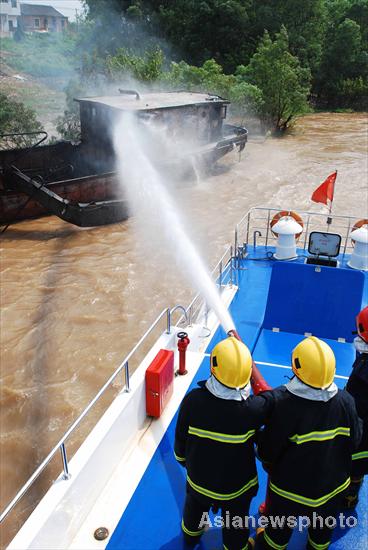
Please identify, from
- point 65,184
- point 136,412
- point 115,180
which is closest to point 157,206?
point 115,180

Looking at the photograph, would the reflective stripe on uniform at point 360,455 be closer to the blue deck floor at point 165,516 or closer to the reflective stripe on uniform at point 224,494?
the blue deck floor at point 165,516

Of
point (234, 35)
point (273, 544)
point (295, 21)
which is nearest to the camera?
point (273, 544)

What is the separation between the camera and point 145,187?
1475cm

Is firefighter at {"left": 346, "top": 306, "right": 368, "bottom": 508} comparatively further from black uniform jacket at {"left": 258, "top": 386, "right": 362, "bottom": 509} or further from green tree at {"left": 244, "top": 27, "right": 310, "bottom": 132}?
green tree at {"left": 244, "top": 27, "right": 310, "bottom": 132}

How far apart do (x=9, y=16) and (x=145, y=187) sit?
259 feet

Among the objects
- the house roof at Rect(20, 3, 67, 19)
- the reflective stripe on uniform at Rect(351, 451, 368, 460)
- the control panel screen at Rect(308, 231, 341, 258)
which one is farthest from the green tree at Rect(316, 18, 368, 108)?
the house roof at Rect(20, 3, 67, 19)

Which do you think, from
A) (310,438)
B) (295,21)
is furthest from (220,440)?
(295,21)

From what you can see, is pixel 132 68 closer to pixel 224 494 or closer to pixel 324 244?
pixel 324 244

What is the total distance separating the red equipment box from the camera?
4219 millimetres

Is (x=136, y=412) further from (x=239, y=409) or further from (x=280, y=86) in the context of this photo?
(x=280, y=86)

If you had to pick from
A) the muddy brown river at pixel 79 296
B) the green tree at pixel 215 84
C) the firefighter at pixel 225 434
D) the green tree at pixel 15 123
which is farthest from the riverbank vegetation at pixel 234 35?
the firefighter at pixel 225 434

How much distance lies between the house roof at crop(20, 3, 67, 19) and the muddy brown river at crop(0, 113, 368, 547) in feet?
257

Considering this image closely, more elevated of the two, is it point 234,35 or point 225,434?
point 234,35

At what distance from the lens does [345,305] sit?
605cm
